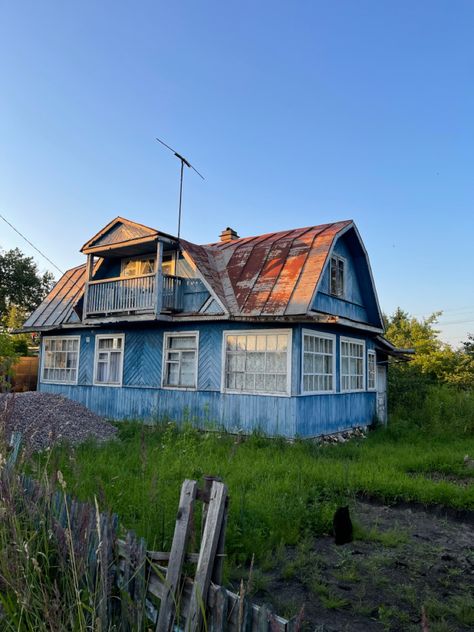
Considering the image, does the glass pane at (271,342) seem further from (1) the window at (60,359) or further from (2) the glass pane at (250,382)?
(1) the window at (60,359)

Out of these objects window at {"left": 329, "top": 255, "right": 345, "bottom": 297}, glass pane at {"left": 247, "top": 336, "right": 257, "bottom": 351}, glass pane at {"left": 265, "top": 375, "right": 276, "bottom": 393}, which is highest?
window at {"left": 329, "top": 255, "right": 345, "bottom": 297}

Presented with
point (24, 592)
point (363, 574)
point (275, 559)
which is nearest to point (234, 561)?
point (275, 559)

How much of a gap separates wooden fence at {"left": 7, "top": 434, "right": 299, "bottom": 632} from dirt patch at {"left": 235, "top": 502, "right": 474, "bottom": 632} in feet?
4.13

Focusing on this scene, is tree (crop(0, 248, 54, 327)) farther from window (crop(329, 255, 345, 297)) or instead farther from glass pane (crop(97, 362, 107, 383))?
window (crop(329, 255, 345, 297))

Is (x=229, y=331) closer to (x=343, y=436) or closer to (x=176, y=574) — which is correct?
(x=343, y=436)

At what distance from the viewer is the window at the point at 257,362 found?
461 inches

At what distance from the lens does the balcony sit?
13.4 metres

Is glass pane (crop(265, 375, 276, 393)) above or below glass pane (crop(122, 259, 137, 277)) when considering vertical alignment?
below

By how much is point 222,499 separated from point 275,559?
259 centimetres

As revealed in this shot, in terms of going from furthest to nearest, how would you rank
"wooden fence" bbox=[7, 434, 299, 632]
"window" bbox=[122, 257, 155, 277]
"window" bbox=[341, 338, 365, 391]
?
"window" bbox=[122, 257, 155, 277], "window" bbox=[341, 338, 365, 391], "wooden fence" bbox=[7, 434, 299, 632]

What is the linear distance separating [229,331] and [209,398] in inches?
74.2

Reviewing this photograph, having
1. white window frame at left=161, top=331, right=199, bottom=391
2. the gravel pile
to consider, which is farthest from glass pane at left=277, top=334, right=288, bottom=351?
the gravel pile

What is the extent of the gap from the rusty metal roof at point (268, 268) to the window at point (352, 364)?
10.4 ft

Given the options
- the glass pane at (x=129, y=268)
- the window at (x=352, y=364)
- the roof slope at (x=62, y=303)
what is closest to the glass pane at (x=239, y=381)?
the window at (x=352, y=364)
